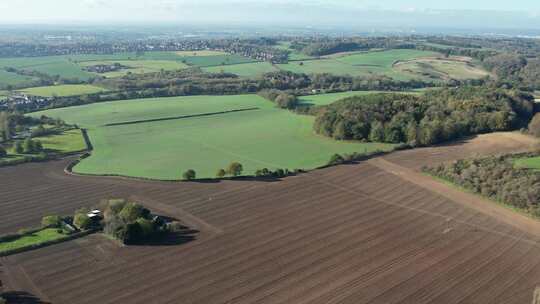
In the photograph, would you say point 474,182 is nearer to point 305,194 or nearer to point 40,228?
point 305,194

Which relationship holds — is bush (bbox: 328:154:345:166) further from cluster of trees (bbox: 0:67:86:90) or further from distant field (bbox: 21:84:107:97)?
cluster of trees (bbox: 0:67:86:90)

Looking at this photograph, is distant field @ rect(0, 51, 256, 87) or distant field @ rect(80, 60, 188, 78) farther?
distant field @ rect(80, 60, 188, 78)

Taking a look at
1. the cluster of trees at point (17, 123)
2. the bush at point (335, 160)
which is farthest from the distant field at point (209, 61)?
the bush at point (335, 160)

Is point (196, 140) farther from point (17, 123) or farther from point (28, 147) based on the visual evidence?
point (17, 123)

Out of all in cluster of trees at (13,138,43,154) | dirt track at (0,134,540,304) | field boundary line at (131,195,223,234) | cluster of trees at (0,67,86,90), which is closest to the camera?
dirt track at (0,134,540,304)

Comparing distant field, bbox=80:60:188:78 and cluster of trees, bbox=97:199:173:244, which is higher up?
distant field, bbox=80:60:188:78

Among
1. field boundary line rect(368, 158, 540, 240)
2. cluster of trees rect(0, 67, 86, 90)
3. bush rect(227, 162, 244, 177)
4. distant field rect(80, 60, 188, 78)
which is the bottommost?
field boundary line rect(368, 158, 540, 240)

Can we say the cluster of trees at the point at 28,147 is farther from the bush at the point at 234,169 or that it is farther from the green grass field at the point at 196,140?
the bush at the point at 234,169

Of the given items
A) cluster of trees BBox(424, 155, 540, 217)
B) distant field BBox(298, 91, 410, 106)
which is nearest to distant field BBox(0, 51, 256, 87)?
distant field BBox(298, 91, 410, 106)
